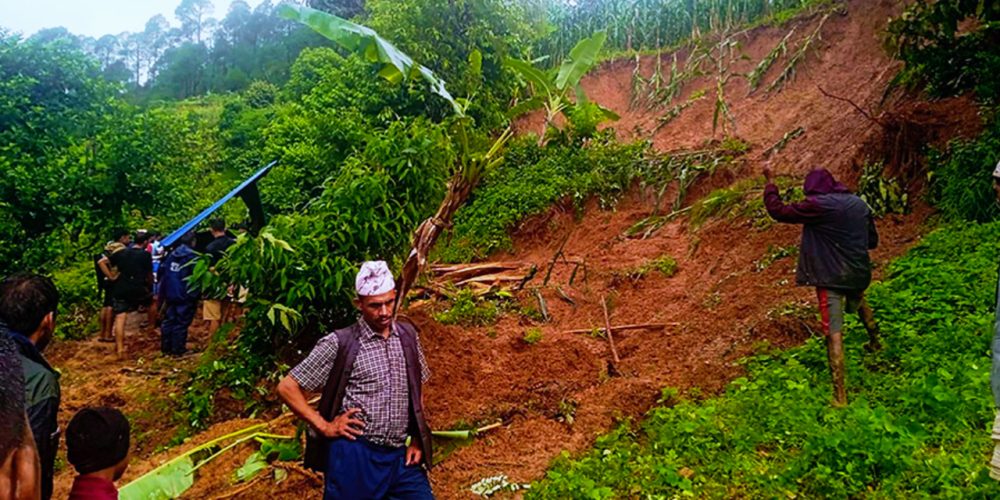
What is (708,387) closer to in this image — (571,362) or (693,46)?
(571,362)

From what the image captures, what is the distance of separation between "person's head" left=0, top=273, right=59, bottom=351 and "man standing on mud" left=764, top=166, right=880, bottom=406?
443cm

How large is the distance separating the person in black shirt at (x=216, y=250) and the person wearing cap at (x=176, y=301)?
204 millimetres

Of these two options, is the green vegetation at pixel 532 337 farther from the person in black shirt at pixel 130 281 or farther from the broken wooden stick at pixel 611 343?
the person in black shirt at pixel 130 281

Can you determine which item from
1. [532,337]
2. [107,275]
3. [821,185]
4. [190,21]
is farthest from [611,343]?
[190,21]

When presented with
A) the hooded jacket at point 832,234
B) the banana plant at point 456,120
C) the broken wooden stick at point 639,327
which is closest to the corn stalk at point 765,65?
the broken wooden stick at point 639,327

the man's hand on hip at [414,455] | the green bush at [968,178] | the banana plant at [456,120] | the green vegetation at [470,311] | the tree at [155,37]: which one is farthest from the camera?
the tree at [155,37]

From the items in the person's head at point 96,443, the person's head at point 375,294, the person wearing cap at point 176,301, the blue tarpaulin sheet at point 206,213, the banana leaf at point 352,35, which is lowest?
the person wearing cap at point 176,301

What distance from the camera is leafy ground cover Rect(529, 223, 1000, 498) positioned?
371cm

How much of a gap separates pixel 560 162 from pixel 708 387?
9332 mm

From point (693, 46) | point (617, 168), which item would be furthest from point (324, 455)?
point (693, 46)

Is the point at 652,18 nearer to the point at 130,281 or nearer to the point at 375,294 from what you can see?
the point at 130,281

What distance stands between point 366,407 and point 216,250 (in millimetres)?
5592

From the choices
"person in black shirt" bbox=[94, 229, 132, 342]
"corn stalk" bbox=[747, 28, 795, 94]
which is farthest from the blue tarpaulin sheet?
"corn stalk" bbox=[747, 28, 795, 94]

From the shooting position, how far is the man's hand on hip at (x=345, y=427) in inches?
116
